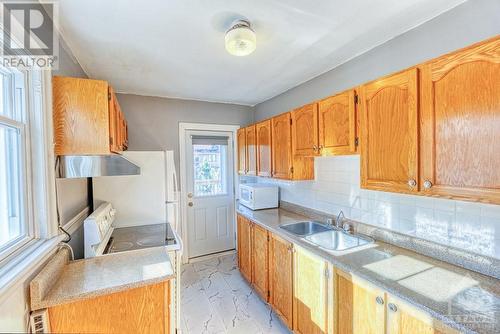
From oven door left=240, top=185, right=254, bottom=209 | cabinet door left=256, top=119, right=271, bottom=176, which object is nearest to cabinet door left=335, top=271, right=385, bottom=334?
cabinet door left=256, top=119, right=271, bottom=176

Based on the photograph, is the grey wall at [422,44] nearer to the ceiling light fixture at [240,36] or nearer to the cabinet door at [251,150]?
the cabinet door at [251,150]

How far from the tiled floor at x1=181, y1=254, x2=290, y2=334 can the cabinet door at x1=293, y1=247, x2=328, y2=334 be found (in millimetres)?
378

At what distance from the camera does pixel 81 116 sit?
1.44 metres

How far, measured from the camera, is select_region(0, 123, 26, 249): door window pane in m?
1.08

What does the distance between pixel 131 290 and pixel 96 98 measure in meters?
1.16

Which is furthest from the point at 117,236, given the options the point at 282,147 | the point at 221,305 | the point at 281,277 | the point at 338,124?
the point at 338,124

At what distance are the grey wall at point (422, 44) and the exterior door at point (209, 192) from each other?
1770 mm

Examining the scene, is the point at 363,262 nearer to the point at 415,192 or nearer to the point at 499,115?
the point at 415,192

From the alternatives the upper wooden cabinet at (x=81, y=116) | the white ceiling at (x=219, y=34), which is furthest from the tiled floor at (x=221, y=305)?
the white ceiling at (x=219, y=34)

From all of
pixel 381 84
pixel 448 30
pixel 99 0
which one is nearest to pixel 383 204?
pixel 381 84

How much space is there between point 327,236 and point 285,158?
0.87 metres

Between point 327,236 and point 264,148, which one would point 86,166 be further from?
point 327,236

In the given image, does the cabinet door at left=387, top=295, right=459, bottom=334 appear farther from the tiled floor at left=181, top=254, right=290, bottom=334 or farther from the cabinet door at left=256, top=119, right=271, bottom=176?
the cabinet door at left=256, top=119, right=271, bottom=176

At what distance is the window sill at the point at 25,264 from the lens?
865mm
